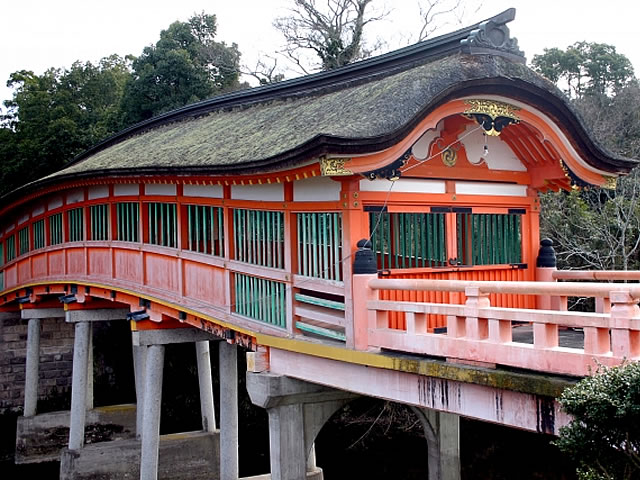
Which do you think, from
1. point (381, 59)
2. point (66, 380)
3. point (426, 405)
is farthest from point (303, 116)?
point (66, 380)

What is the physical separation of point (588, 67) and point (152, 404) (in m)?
24.2

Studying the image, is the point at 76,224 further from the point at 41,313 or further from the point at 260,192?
the point at 260,192

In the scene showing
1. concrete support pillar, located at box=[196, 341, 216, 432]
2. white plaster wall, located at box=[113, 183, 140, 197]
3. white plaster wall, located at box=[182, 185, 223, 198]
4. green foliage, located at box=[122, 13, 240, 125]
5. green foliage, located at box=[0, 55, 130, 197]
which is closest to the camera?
white plaster wall, located at box=[182, 185, 223, 198]

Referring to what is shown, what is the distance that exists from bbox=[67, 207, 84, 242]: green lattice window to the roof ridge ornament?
33.3 ft

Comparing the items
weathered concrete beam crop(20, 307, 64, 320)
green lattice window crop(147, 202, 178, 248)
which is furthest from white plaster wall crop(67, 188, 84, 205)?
weathered concrete beam crop(20, 307, 64, 320)

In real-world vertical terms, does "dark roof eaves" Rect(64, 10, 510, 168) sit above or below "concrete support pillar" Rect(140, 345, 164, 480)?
above

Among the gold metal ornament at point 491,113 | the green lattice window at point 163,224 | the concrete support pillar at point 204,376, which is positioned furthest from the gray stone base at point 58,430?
the gold metal ornament at point 491,113

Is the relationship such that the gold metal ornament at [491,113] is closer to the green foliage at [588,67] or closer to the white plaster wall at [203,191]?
the white plaster wall at [203,191]

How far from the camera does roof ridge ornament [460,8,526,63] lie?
9.08 m

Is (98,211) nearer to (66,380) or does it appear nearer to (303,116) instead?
(303,116)

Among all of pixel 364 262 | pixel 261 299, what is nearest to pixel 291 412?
pixel 261 299

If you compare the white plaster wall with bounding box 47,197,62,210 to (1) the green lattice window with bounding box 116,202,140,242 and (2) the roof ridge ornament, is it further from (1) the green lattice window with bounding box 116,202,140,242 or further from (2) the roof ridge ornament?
(2) the roof ridge ornament

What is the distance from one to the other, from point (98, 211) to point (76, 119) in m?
19.0

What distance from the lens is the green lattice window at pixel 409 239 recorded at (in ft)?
29.9
